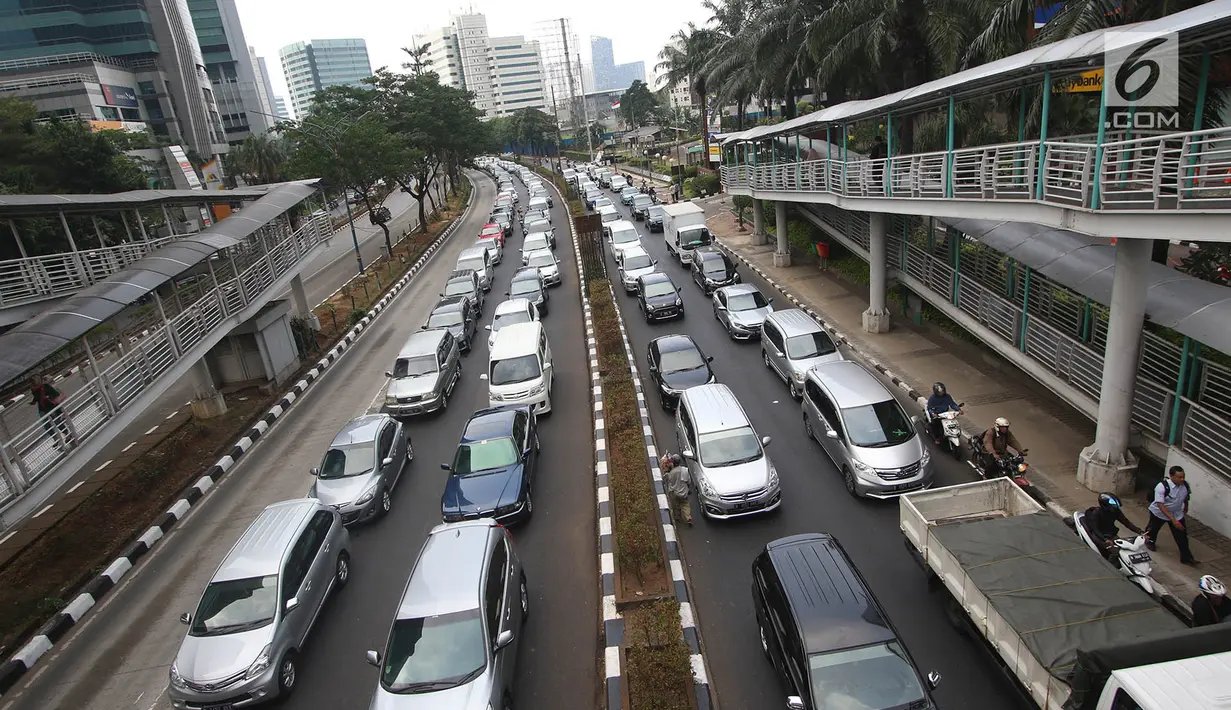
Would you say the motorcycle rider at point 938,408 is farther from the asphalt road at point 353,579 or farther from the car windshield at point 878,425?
the asphalt road at point 353,579

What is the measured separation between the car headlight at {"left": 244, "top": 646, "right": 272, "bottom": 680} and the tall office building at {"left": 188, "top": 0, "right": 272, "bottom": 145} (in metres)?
95.1

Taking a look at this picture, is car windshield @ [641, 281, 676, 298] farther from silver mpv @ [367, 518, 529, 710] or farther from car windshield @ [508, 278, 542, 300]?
silver mpv @ [367, 518, 529, 710]

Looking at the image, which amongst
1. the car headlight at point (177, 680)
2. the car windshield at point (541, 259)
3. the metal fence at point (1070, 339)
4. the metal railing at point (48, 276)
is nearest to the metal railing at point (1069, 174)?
the metal fence at point (1070, 339)

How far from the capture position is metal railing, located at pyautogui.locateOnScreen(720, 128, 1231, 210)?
309 inches

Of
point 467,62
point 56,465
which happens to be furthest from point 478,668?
point 467,62

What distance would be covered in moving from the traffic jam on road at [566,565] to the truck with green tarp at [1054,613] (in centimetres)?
3

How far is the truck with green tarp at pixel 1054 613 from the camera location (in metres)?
5.21

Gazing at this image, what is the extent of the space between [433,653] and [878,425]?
7611mm

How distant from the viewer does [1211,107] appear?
1192cm

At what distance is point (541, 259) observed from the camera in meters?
29.2

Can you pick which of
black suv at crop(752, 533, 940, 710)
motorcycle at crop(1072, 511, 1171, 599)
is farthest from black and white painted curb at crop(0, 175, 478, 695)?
Result: motorcycle at crop(1072, 511, 1171, 599)

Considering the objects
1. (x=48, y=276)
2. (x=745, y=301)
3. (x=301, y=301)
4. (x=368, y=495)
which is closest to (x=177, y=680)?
(x=368, y=495)

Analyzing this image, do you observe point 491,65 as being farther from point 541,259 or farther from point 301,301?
point 301,301

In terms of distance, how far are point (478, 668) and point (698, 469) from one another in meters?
4.96
